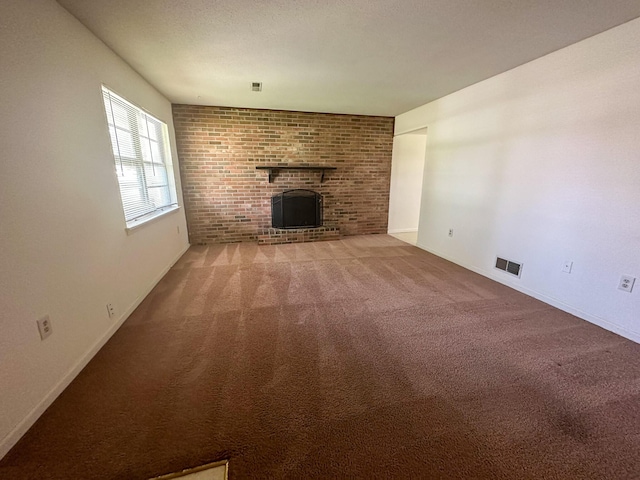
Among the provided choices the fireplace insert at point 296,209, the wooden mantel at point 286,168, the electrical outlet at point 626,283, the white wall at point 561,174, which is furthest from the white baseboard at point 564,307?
the wooden mantel at point 286,168

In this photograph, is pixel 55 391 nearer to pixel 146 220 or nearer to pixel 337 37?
pixel 146 220

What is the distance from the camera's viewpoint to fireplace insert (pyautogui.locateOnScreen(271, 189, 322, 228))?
4.87 m

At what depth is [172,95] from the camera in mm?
3707

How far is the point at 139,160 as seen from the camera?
2.92m

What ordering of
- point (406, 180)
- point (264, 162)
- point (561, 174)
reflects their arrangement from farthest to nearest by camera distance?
point (406, 180) < point (264, 162) < point (561, 174)

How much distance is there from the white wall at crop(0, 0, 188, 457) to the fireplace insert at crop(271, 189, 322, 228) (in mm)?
2759

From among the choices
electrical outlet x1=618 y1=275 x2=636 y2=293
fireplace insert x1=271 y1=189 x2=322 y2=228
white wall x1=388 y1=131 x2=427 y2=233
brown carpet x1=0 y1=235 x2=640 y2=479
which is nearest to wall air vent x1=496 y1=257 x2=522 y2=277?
brown carpet x1=0 y1=235 x2=640 y2=479

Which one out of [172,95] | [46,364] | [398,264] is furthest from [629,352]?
[172,95]

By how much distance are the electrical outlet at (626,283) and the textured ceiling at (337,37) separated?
73.2 inches

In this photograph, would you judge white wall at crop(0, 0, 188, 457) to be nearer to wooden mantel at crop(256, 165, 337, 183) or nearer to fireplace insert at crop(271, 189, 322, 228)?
wooden mantel at crop(256, 165, 337, 183)

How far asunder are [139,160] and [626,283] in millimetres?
4604

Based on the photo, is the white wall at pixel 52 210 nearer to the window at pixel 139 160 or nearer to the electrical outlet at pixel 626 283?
A: the window at pixel 139 160

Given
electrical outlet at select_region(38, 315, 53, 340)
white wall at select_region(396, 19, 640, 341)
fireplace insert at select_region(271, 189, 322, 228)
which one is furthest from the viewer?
fireplace insert at select_region(271, 189, 322, 228)

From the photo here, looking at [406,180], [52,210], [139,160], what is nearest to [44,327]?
[52,210]
